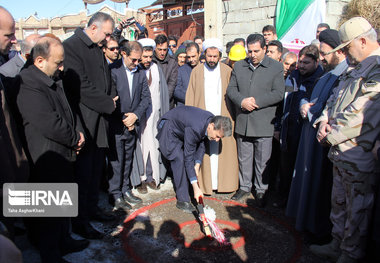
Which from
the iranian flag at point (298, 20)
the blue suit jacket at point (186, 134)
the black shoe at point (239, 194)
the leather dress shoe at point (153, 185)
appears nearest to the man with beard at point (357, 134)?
the blue suit jacket at point (186, 134)

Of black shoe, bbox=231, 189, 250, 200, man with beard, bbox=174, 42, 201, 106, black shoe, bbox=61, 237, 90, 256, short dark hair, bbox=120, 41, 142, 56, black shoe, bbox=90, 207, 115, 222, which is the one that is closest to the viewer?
black shoe, bbox=61, 237, 90, 256

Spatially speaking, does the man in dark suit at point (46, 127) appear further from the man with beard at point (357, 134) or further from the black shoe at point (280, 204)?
the black shoe at point (280, 204)

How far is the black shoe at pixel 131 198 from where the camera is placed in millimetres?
4062

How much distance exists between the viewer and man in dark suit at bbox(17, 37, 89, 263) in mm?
2352

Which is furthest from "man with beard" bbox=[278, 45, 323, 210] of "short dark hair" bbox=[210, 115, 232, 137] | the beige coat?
"short dark hair" bbox=[210, 115, 232, 137]

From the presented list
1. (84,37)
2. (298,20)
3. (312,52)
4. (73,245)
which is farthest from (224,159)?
(298,20)

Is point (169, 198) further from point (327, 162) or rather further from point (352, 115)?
point (352, 115)

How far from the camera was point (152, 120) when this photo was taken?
4.48m

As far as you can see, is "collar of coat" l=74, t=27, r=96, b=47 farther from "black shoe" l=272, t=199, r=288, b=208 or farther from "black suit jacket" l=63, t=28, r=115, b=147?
"black shoe" l=272, t=199, r=288, b=208

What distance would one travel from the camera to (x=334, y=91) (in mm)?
2846

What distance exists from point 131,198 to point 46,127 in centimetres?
198

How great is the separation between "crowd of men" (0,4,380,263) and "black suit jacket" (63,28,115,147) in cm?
1

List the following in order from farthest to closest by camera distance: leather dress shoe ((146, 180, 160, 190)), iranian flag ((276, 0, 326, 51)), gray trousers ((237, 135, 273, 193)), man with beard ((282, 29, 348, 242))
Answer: iranian flag ((276, 0, 326, 51)), leather dress shoe ((146, 180, 160, 190)), gray trousers ((237, 135, 273, 193)), man with beard ((282, 29, 348, 242))

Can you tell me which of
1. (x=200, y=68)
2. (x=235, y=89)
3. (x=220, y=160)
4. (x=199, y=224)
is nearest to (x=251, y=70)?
(x=235, y=89)
